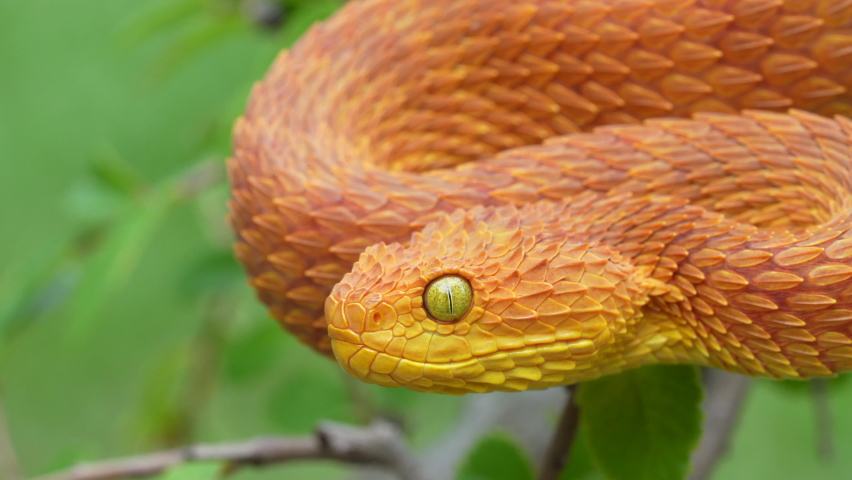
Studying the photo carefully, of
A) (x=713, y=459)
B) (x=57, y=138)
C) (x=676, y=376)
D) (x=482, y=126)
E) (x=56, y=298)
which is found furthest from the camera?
Result: (x=57, y=138)

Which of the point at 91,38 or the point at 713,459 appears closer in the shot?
the point at 713,459

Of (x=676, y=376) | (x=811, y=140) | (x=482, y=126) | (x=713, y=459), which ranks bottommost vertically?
(x=713, y=459)

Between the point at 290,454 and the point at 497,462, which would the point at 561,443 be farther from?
the point at 290,454

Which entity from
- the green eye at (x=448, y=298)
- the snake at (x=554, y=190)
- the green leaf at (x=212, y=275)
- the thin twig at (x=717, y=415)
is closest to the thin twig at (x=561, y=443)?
the snake at (x=554, y=190)

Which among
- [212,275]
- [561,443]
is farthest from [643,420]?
[212,275]

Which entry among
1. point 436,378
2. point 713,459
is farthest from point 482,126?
point 713,459

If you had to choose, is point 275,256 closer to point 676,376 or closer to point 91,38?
point 676,376

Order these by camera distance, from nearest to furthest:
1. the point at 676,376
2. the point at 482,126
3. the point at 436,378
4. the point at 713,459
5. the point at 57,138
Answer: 1. the point at 436,378
2. the point at 676,376
3. the point at 482,126
4. the point at 713,459
5. the point at 57,138

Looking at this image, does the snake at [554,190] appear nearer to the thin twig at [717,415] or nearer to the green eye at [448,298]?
the green eye at [448,298]
